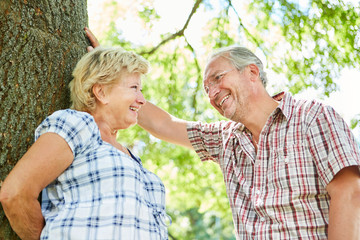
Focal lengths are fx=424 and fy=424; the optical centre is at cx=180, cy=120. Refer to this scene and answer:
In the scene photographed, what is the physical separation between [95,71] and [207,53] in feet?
11.9

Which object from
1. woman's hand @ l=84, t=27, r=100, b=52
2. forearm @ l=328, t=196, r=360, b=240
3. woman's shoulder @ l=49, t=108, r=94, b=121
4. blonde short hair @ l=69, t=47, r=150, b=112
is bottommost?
forearm @ l=328, t=196, r=360, b=240

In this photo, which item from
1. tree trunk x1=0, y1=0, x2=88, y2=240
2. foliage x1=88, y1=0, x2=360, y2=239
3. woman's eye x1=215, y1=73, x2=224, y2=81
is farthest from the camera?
foliage x1=88, y1=0, x2=360, y2=239

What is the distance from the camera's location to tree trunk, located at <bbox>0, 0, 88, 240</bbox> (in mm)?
2072

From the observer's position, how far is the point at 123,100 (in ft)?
7.75

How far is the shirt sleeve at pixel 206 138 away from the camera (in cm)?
317

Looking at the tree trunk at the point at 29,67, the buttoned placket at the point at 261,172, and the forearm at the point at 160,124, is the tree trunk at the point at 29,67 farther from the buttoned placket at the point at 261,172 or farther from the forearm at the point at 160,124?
the buttoned placket at the point at 261,172

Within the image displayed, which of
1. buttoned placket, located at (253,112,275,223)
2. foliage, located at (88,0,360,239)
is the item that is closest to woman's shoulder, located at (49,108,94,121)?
buttoned placket, located at (253,112,275,223)

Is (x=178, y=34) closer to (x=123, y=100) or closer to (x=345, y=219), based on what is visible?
(x=123, y=100)

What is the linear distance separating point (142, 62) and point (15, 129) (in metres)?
0.78

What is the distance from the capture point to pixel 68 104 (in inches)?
95.0

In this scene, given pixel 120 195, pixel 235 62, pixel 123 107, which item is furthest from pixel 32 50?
pixel 235 62

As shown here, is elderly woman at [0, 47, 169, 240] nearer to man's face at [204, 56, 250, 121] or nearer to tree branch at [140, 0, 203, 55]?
man's face at [204, 56, 250, 121]

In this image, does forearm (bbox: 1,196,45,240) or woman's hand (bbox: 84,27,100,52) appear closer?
forearm (bbox: 1,196,45,240)

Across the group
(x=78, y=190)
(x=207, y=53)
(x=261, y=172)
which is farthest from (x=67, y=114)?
(x=207, y=53)
